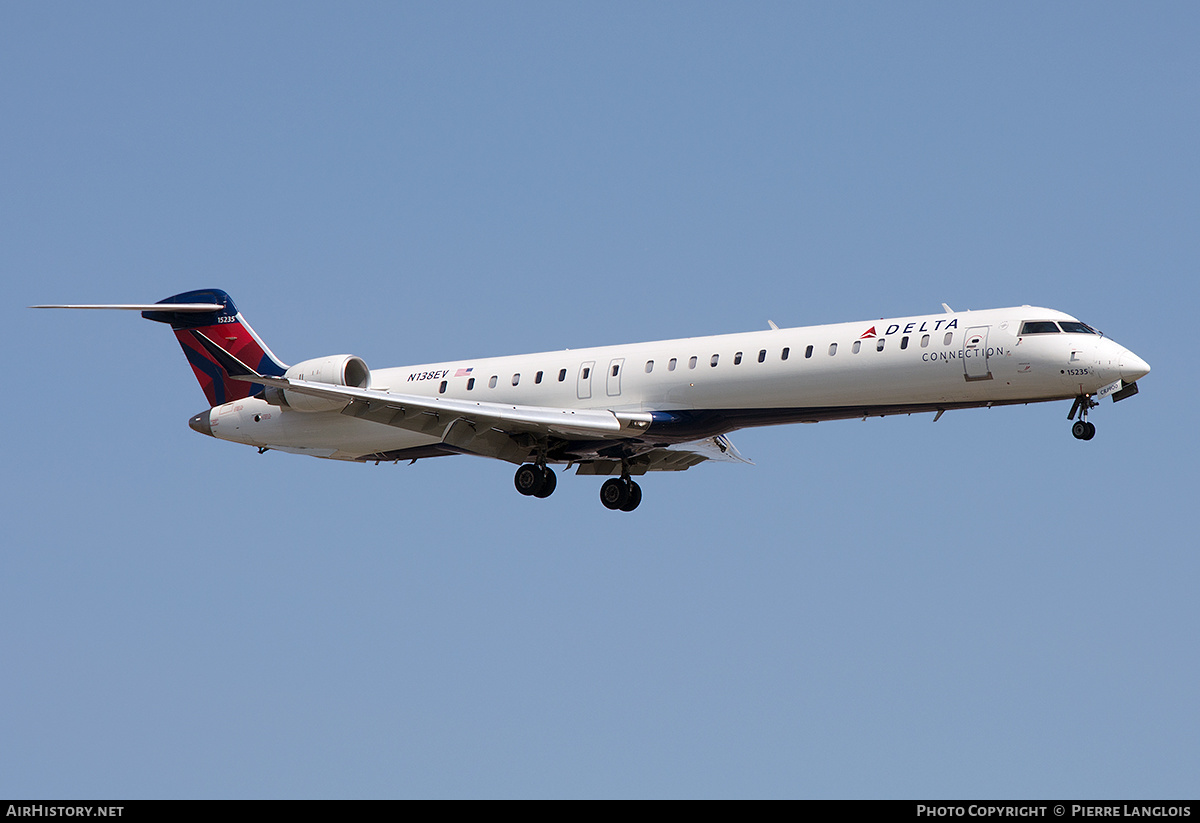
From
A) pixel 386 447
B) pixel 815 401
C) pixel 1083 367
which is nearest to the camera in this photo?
pixel 1083 367

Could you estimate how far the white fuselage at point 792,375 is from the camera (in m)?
24.9

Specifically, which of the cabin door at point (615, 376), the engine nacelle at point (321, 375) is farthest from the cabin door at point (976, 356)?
the engine nacelle at point (321, 375)

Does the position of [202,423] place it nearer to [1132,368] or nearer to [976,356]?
[976,356]

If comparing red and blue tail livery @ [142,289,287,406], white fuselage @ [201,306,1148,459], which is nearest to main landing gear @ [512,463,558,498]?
white fuselage @ [201,306,1148,459]

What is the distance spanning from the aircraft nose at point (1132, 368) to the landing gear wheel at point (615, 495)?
1096 cm

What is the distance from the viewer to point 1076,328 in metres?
25.1

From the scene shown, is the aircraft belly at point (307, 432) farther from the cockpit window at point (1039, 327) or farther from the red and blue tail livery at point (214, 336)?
the cockpit window at point (1039, 327)

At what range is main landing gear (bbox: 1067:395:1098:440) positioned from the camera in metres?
24.6

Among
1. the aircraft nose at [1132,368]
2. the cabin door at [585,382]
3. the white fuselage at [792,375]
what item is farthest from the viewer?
the cabin door at [585,382]

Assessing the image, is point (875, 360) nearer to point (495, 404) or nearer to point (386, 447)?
point (495, 404)

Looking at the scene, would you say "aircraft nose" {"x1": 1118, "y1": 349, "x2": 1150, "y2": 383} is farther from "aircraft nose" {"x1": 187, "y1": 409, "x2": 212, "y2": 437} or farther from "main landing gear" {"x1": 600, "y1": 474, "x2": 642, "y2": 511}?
"aircraft nose" {"x1": 187, "y1": 409, "x2": 212, "y2": 437}
